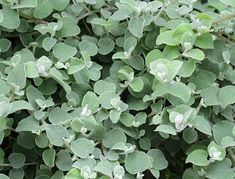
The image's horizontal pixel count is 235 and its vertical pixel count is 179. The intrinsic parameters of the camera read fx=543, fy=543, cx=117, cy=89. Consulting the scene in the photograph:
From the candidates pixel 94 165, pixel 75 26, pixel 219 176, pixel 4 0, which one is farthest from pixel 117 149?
pixel 4 0

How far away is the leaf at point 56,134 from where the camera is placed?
1.00 m

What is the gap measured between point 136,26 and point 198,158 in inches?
12.5

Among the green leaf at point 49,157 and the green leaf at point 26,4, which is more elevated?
the green leaf at point 26,4

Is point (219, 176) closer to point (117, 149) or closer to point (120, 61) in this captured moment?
point (117, 149)

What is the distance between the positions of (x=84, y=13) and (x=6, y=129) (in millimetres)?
379

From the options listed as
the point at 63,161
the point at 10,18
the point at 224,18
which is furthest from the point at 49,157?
the point at 224,18

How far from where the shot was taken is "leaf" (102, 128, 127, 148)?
3.47 ft

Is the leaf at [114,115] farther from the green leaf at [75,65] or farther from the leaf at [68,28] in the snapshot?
the leaf at [68,28]

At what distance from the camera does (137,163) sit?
103 cm

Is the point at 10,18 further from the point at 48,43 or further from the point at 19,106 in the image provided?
the point at 19,106

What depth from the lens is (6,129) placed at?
1070mm

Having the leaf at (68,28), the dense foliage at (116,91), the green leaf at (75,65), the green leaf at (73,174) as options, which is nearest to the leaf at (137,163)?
the dense foliage at (116,91)

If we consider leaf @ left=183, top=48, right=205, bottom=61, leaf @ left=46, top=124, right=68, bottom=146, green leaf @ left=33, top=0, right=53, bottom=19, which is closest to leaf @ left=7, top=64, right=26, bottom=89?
leaf @ left=46, top=124, right=68, bottom=146

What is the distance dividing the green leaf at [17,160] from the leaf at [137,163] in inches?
8.4
